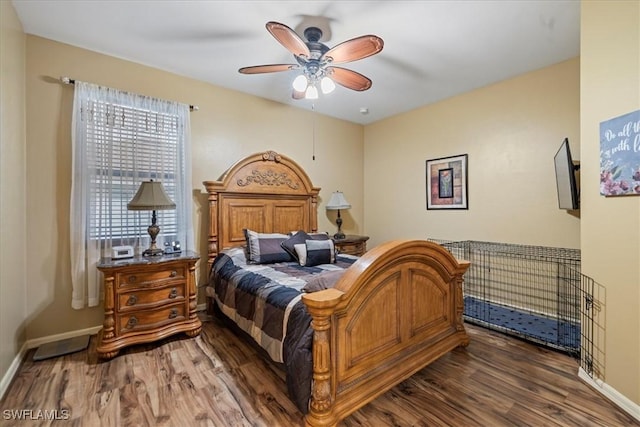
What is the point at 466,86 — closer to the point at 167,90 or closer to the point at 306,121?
the point at 306,121

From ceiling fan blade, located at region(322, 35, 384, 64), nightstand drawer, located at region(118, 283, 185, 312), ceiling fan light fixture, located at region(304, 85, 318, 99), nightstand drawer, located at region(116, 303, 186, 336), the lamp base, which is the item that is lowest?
nightstand drawer, located at region(116, 303, 186, 336)

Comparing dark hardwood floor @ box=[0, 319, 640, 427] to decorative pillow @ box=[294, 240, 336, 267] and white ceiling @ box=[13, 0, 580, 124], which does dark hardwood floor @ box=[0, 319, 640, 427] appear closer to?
decorative pillow @ box=[294, 240, 336, 267]

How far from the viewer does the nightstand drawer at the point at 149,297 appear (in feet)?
7.95

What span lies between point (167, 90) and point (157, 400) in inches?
118

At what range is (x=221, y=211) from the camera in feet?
11.1

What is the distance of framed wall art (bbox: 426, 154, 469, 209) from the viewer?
382 centimetres

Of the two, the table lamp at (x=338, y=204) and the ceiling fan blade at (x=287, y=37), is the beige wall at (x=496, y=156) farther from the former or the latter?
the ceiling fan blade at (x=287, y=37)

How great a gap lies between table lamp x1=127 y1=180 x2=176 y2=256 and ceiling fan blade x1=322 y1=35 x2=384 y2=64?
191 cm

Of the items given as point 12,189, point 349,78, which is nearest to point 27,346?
point 12,189

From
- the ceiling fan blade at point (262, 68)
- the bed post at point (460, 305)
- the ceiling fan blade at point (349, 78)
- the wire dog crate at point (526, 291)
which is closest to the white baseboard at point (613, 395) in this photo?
the wire dog crate at point (526, 291)

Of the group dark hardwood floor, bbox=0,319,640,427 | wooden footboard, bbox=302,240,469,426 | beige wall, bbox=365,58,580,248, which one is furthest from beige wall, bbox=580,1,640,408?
beige wall, bbox=365,58,580,248

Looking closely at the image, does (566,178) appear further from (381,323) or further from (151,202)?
(151,202)

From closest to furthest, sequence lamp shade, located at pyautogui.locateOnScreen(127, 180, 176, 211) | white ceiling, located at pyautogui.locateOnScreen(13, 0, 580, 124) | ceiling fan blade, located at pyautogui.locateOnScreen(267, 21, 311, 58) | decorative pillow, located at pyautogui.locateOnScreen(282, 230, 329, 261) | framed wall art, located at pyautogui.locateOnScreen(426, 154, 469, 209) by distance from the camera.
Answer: ceiling fan blade, located at pyautogui.locateOnScreen(267, 21, 311, 58) → white ceiling, located at pyautogui.locateOnScreen(13, 0, 580, 124) → lamp shade, located at pyautogui.locateOnScreen(127, 180, 176, 211) → decorative pillow, located at pyautogui.locateOnScreen(282, 230, 329, 261) → framed wall art, located at pyautogui.locateOnScreen(426, 154, 469, 209)

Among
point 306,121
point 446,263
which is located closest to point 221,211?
point 306,121
